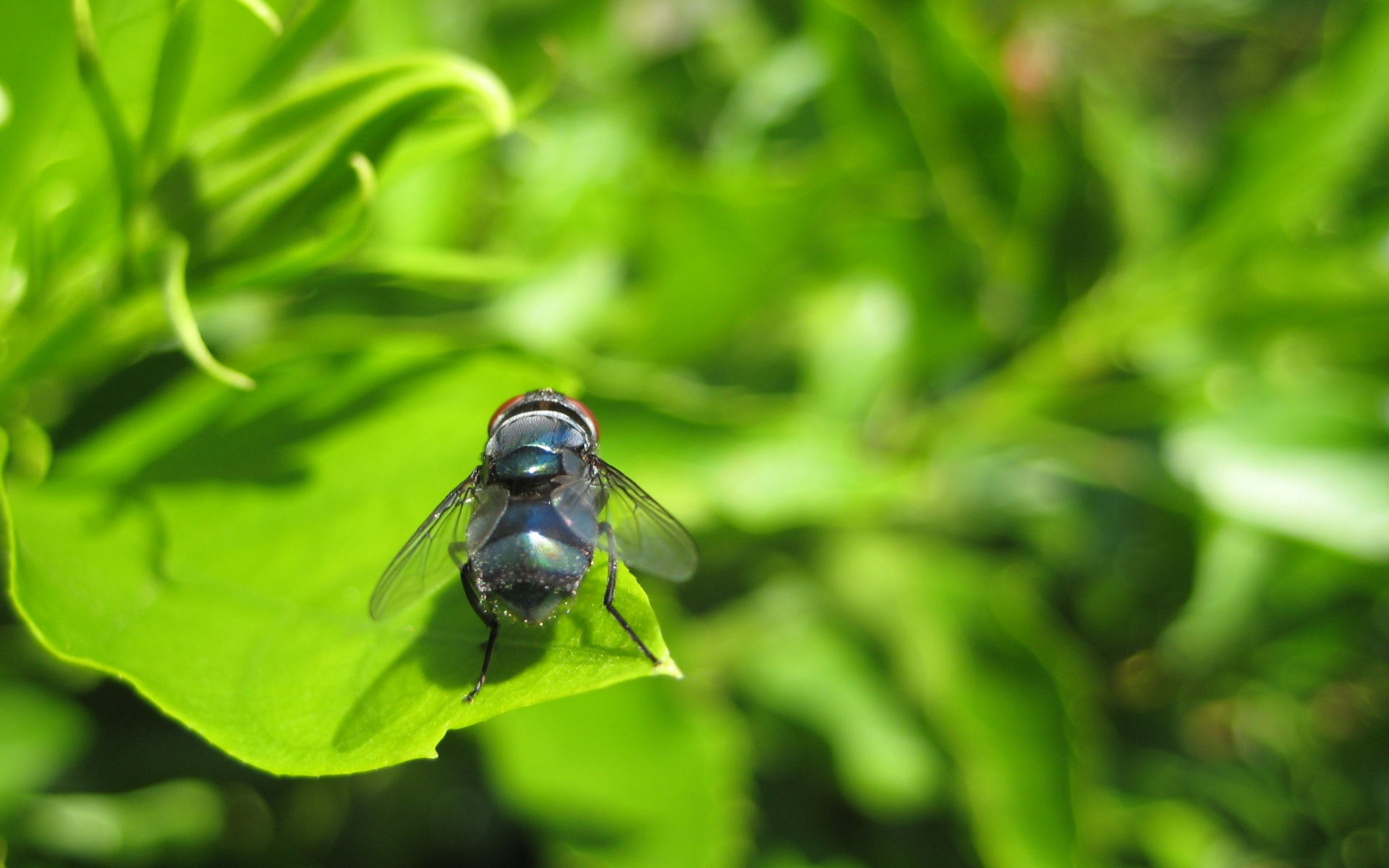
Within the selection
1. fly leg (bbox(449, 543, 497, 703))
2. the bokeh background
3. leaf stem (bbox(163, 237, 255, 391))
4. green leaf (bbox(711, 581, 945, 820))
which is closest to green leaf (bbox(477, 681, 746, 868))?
the bokeh background

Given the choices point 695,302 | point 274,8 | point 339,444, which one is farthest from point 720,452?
point 274,8

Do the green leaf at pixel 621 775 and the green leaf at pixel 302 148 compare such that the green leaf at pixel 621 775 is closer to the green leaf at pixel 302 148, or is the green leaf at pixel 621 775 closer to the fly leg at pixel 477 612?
the fly leg at pixel 477 612

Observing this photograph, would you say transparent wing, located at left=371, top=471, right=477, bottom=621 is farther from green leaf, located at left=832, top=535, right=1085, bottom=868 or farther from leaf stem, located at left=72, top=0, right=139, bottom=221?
green leaf, located at left=832, top=535, right=1085, bottom=868

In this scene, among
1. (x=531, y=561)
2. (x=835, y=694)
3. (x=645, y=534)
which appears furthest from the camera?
(x=835, y=694)

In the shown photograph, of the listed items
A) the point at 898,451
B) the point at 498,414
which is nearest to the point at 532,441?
the point at 498,414

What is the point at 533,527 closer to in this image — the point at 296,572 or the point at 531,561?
the point at 531,561

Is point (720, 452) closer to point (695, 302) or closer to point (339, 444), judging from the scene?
point (695, 302)

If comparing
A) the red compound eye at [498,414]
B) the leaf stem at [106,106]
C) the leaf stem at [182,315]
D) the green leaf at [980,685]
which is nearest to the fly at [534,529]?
the red compound eye at [498,414]
